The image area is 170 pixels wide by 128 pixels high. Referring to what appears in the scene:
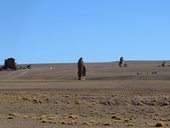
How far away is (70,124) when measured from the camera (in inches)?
927

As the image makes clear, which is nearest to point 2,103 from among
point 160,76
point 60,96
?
point 60,96

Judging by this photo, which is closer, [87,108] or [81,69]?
[87,108]

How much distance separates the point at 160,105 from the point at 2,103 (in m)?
9.46

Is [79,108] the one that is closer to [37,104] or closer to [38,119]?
[37,104]

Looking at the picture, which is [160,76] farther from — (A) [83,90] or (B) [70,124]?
(B) [70,124]

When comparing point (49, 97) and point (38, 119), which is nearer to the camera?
point (38, 119)

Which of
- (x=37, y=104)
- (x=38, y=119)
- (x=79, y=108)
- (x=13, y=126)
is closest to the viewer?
(x=13, y=126)

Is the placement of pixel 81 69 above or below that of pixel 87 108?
above

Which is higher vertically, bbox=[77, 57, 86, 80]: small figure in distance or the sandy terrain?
bbox=[77, 57, 86, 80]: small figure in distance

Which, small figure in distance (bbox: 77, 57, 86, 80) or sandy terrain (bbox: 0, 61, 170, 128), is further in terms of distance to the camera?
small figure in distance (bbox: 77, 57, 86, 80)

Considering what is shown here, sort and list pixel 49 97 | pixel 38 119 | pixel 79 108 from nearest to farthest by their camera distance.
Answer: pixel 38 119 → pixel 79 108 → pixel 49 97

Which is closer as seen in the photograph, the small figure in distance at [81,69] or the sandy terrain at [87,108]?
the sandy terrain at [87,108]

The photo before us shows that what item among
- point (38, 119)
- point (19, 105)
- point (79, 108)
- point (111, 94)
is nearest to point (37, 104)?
point (19, 105)

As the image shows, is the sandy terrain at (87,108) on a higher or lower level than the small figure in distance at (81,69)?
lower
